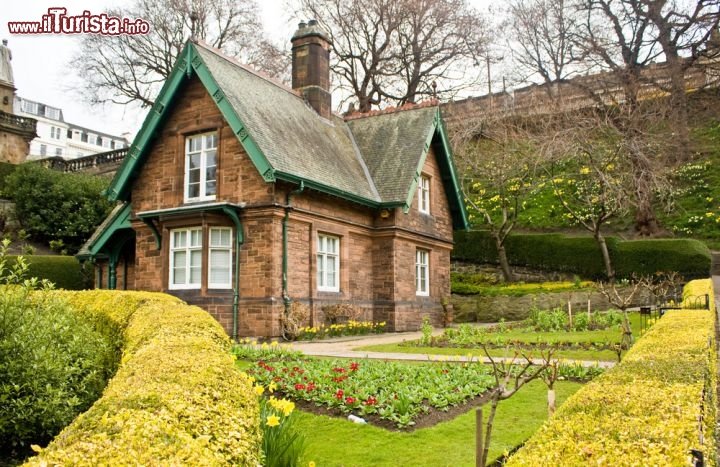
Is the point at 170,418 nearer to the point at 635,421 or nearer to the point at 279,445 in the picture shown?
the point at 279,445

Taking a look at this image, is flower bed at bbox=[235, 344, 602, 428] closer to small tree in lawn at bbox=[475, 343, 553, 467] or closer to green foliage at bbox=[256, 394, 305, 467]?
small tree in lawn at bbox=[475, 343, 553, 467]

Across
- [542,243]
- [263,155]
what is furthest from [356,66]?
[263,155]

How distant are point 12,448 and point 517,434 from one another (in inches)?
218

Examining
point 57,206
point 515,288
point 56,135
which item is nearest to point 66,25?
point 57,206

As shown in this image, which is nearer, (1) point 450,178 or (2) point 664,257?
(1) point 450,178

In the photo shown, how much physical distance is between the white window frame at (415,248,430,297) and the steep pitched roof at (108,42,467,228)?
10.4ft

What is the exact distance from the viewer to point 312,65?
75.2 feet

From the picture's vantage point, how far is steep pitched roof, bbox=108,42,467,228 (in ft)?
53.7

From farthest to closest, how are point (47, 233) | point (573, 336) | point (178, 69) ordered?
point (47, 233) → point (178, 69) → point (573, 336)

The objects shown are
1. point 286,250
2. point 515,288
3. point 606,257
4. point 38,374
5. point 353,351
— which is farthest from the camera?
point 606,257

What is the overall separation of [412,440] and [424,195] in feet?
58.6

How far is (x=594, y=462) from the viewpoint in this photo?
260cm

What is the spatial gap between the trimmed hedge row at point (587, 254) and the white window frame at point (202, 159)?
1717 centimetres

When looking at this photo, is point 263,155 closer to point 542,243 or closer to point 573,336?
point 573,336
